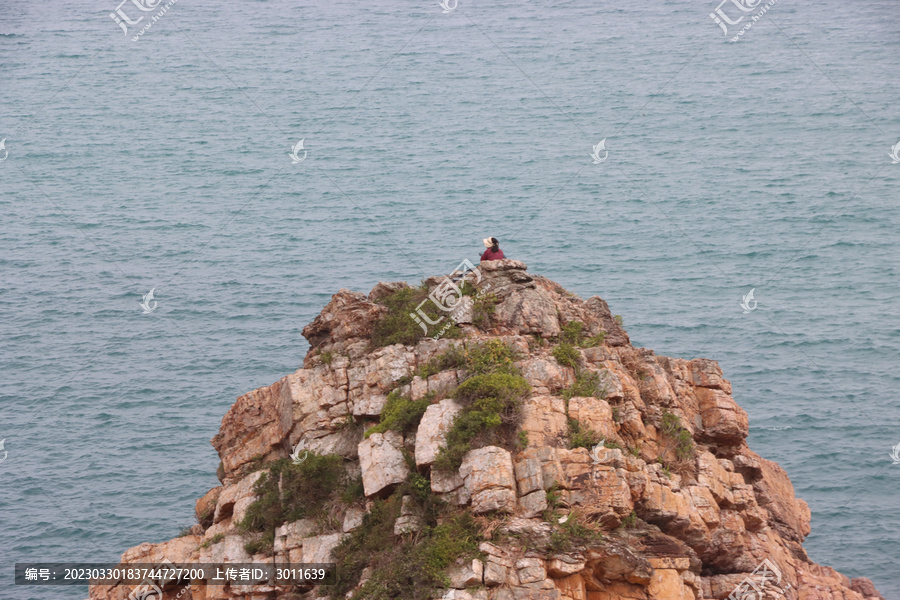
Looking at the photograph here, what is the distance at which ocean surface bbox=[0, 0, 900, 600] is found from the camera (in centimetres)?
5428

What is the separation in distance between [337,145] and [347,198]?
Result: 784cm

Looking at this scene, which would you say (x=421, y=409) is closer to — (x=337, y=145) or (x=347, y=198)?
(x=347, y=198)

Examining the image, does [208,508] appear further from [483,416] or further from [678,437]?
[678,437]

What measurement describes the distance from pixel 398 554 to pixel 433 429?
3684 millimetres

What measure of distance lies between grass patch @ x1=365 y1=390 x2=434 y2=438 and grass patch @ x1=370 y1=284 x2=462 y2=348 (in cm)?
283

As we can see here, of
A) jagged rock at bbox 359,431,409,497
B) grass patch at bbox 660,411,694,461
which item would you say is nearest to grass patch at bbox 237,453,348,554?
jagged rock at bbox 359,431,409,497

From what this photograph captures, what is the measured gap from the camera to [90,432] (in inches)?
2178

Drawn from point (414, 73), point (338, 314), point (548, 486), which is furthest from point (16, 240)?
point (548, 486)

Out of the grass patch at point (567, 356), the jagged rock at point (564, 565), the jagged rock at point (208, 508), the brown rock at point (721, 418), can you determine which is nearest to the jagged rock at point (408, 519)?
the jagged rock at point (564, 565)

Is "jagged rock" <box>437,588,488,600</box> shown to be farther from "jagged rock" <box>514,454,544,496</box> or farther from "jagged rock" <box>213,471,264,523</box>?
"jagged rock" <box>213,471,264,523</box>

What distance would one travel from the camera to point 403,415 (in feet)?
99.4

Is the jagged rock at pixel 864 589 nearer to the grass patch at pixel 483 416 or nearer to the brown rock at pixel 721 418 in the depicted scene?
the brown rock at pixel 721 418

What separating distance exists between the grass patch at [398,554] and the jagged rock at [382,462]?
47 cm

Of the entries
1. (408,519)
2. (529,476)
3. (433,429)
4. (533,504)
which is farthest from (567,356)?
(408,519)
